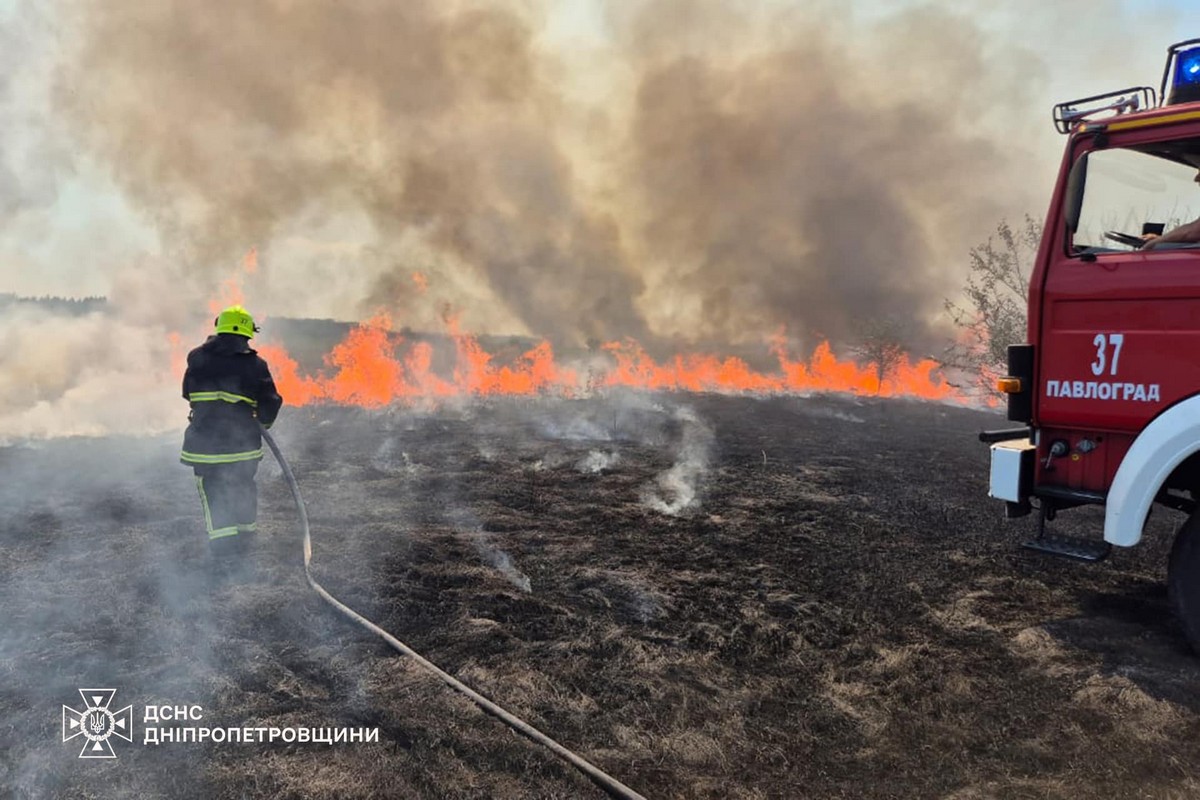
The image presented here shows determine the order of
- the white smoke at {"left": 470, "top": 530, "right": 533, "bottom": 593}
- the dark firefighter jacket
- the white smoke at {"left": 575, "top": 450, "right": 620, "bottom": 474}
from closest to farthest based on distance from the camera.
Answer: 1. the white smoke at {"left": 470, "top": 530, "right": 533, "bottom": 593}
2. the dark firefighter jacket
3. the white smoke at {"left": 575, "top": 450, "right": 620, "bottom": 474}

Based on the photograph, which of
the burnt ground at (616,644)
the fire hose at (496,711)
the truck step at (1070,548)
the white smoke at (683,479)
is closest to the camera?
the fire hose at (496,711)

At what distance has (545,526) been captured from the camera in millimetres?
6566

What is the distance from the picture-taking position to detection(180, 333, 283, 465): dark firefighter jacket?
211 inches

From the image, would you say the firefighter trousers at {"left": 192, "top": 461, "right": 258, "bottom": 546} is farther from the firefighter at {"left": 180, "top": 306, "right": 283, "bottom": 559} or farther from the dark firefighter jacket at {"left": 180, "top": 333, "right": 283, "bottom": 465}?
the dark firefighter jacket at {"left": 180, "top": 333, "right": 283, "bottom": 465}

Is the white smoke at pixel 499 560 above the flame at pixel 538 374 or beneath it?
beneath

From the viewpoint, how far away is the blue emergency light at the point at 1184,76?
381 centimetres

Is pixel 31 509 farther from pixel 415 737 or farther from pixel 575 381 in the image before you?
pixel 575 381

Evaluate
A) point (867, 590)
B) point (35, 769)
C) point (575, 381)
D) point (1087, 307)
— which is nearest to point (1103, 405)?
point (1087, 307)

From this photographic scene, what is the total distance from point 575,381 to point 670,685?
19.3 m

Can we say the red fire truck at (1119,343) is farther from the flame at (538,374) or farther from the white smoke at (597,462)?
the flame at (538,374)

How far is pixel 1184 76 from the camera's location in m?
3.85

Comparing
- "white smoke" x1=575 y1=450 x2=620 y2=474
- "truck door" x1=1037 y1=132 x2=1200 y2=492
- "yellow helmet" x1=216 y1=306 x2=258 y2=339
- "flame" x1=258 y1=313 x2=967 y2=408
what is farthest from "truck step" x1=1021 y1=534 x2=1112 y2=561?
"flame" x1=258 y1=313 x2=967 y2=408

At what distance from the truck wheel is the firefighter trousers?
627 centimetres

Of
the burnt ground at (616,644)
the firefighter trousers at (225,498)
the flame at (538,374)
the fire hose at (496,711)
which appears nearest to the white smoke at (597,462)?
the burnt ground at (616,644)
